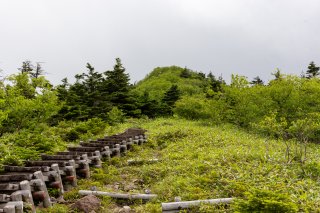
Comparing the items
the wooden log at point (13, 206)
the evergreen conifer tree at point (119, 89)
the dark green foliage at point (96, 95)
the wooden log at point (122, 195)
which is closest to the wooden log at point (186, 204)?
the wooden log at point (122, 195)

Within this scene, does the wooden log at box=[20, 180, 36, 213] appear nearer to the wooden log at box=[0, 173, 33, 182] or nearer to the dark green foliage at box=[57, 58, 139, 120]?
the wooden log at box=[0, 173, 33, 182]

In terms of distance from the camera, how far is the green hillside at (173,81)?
58869 mm

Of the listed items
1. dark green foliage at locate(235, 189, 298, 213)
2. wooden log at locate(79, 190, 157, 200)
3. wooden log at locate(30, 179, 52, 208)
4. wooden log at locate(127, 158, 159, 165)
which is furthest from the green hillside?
dark green foliage at locate(235, 189, 298, 213)

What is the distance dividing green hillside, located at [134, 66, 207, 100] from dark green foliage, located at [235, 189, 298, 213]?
4381 centimetres

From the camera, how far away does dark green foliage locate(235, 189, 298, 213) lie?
20.7ft

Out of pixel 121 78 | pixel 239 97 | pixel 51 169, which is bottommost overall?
pixel 51 169

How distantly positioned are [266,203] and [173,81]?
64.2 meters

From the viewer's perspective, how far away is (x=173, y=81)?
70062mm

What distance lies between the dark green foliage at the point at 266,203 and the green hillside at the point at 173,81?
43813mm

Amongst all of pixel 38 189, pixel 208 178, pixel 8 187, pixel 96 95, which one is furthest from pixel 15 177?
pixel 96 95

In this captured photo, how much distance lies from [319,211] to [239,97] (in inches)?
1006

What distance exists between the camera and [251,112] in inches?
1163

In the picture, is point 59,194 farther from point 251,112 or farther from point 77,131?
point 251,112

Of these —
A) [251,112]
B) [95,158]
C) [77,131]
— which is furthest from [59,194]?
[251,112]
